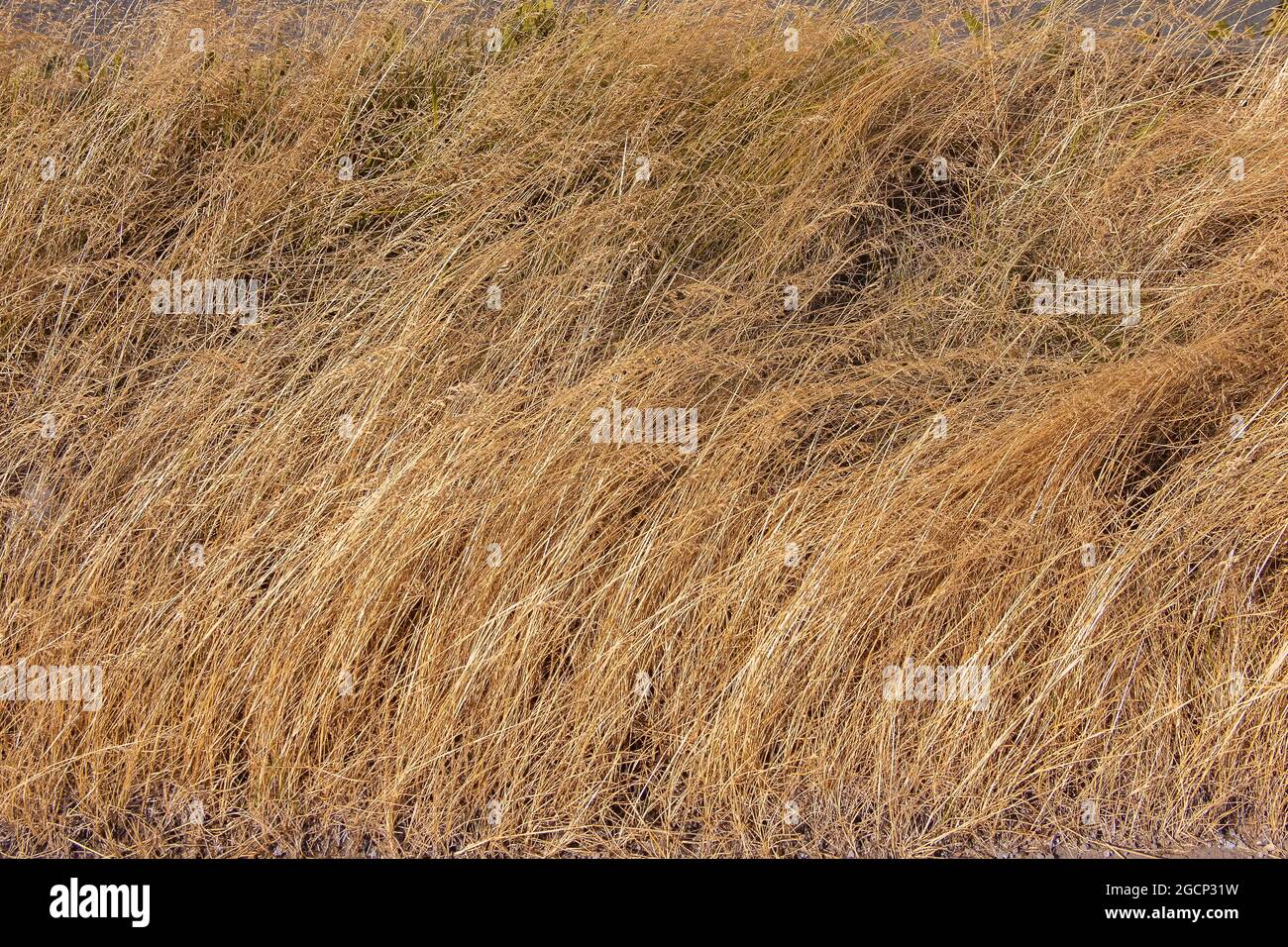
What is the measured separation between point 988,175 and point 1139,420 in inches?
50.6

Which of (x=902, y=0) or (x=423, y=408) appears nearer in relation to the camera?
(x=423, y=408)

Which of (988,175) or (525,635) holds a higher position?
(988,175)

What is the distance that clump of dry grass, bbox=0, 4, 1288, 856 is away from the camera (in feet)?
9.61

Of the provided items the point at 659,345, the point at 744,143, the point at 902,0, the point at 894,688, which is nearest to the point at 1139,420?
the point at 894,688

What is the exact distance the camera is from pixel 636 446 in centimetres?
322

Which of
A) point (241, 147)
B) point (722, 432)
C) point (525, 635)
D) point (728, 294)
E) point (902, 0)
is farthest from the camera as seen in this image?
point (902, 0)

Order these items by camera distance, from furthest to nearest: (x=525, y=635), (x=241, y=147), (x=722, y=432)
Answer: (x=241, y=147), (x=722, y=432), (x=525, y=635)

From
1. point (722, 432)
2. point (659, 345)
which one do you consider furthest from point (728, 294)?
point (722, 432)

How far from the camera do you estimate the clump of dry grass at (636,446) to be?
2.93 m

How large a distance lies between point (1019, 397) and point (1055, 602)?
0.74m

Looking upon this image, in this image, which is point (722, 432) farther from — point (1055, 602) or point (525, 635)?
point (1055, 602)

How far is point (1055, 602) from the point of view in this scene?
306 centimetres

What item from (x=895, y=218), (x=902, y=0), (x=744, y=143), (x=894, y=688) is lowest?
(x=894, y=688)

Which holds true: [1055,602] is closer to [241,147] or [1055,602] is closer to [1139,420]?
[1139,420]
